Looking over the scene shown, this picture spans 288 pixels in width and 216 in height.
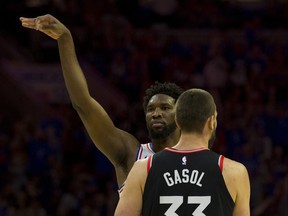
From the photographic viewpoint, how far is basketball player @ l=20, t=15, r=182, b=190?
5.56 metres

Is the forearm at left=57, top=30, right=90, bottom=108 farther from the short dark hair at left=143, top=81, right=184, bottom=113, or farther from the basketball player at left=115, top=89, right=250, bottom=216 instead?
the basketball player at left=115, top=89, right=250, bottom=216

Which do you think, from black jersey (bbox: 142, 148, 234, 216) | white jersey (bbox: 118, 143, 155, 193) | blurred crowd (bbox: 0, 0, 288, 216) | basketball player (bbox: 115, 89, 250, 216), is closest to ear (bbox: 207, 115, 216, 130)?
basketball player (bbox: 115, 89, 250, 216)

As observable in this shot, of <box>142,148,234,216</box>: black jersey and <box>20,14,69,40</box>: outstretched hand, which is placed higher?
<box>20,14,69,40</box>: outstretched hand

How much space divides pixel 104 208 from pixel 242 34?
6.31m

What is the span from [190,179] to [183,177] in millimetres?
42

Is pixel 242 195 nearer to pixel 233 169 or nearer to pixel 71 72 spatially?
pixel 233 169

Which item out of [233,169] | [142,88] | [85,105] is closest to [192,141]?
[233,169]

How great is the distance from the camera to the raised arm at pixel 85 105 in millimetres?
5516

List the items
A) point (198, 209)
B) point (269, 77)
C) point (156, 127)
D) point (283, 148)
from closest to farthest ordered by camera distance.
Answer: point (198, 209) → point (156, 127) → point (283, 148) → point (269, 77)

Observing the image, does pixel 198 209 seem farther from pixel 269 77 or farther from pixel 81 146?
pixel 269 77

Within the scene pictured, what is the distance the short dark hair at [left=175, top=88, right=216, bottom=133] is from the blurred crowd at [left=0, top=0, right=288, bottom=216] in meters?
6.70

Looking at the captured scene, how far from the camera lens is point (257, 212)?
11.5m

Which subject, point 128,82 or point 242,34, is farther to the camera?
point 242,34

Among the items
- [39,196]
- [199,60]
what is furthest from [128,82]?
[39,196]
